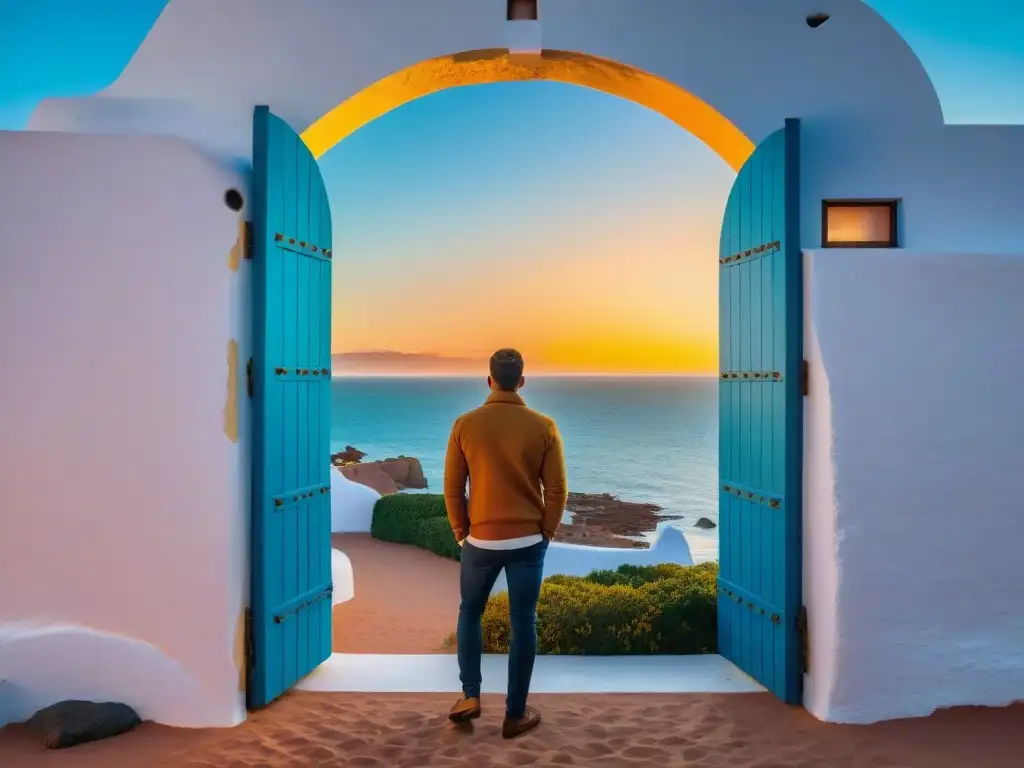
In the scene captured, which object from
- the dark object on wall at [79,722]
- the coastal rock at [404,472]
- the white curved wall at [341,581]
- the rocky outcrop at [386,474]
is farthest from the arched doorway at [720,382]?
the coastal rock at [404,472]

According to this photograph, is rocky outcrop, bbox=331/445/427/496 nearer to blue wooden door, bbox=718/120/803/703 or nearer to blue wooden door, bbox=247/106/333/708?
blue wooden door, bbox=247/106/333/708

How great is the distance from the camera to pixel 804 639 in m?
3.78

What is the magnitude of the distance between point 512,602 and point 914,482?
228 cm

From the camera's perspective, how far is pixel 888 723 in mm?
3570

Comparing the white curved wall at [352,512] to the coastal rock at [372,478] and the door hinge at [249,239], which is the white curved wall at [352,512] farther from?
the door hinge at [249,239]

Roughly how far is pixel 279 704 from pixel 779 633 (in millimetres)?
2843

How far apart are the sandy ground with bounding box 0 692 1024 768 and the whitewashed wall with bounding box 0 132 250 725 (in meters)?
0.33

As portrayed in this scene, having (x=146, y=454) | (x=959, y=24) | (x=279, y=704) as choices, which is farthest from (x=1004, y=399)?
(x=146, y=454)

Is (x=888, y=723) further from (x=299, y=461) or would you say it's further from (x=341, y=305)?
(x=341, y=305)

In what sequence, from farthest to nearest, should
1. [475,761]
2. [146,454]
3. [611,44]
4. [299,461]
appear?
[611,44] < [299,461] < [146,454] < [475,761]

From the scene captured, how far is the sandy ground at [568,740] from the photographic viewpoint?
10.4 ft

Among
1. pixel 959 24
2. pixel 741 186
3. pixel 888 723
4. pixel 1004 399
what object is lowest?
pixel 888 723

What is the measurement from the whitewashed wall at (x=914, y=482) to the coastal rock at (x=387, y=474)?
13962 millimetres

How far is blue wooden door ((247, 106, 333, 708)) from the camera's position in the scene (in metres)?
3.69
